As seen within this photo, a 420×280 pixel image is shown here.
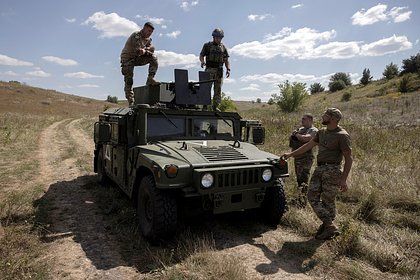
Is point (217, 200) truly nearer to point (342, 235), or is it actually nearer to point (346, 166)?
point (342, 235)

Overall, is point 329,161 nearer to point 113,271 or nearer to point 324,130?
point 324,130

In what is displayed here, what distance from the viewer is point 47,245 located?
4266 millimetres

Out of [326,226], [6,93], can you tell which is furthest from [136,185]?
[6,93]

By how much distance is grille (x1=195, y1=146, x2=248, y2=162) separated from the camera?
4.43 metres

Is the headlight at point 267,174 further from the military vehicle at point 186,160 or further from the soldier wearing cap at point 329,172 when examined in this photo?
the soldier wearing cap at point 329,172

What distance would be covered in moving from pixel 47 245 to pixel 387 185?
18.5ft

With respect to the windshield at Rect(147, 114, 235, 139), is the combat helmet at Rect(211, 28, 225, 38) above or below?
above

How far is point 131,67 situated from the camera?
7211 millimetres

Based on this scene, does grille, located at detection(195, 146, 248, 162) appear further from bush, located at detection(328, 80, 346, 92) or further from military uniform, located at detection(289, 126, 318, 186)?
bush, located at detection(328, 80, 346, 92)

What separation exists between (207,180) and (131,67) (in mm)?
4099

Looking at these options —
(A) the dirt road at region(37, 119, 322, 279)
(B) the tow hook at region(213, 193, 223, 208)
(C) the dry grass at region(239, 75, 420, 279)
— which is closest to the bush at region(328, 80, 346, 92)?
(C) the dry grass at region(239, 75, 420, 279)

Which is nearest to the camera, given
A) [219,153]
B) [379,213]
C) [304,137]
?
[219,153]

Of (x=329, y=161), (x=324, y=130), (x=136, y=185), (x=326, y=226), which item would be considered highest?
(x=324, y=130)

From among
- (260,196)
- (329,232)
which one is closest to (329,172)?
(329,232)
